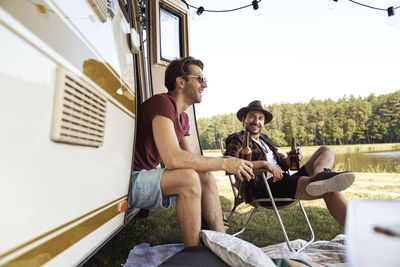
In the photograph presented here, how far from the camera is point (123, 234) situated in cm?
305

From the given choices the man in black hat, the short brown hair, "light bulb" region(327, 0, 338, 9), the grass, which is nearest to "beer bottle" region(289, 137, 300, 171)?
the man in black hat

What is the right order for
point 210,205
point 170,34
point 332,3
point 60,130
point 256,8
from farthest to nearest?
point 256,8
point 332,3
point 170,34
point 210,205
point 60,130

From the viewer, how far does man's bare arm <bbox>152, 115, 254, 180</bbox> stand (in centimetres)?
182

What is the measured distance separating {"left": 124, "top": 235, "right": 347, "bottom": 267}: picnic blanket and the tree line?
2029cm

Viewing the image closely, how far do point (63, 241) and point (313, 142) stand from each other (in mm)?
28614

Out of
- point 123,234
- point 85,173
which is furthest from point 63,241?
point 123,234

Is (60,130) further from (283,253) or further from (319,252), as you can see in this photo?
(319,252)

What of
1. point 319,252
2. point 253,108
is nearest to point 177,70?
point 253,108

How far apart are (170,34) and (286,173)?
95.9 inches

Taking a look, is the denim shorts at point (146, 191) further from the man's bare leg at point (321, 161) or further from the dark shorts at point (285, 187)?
the man's bare leg at point (321, 161)

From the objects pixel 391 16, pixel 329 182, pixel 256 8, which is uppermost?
pixel 256 8

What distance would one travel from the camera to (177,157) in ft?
5.98

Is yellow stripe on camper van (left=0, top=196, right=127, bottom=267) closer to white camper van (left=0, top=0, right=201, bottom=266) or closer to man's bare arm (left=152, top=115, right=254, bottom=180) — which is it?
white camper van (left=0, top=0, right=201, bottom=266)

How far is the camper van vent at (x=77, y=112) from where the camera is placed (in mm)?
833
